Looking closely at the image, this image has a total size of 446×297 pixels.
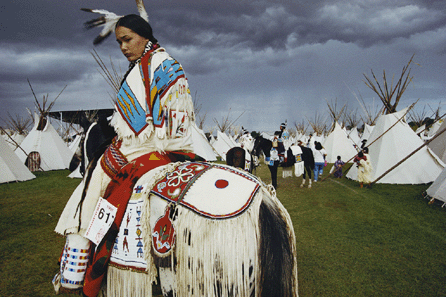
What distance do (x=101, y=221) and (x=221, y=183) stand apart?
93 cm

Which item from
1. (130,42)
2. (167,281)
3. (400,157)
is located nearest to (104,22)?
(130,42)

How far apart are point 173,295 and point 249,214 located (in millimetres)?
777

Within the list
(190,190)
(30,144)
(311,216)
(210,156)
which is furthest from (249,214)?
(30,144)

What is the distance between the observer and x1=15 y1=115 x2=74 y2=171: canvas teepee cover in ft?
48.0

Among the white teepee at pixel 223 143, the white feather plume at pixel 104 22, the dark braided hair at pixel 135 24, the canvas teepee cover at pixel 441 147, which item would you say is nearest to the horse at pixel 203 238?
the dark braided hair at pixel 135 24

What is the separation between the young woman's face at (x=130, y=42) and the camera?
1862mm

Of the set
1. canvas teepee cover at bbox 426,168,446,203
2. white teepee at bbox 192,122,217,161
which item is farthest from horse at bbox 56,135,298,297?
white teepee at bbox 192,122,217,161

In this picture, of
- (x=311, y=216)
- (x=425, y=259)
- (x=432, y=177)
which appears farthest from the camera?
(x=432, y=177)

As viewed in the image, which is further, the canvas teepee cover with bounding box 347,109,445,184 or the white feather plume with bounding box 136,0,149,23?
the canvas teepee cover with bounding box 347,109,445,184

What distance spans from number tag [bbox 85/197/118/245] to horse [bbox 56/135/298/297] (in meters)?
0.11

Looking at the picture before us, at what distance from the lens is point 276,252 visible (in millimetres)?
1440

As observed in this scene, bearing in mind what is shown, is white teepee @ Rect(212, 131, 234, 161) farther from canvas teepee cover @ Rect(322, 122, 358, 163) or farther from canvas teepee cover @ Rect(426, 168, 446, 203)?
canvas teepee cover @ Rect(426, 168, 446, 203)

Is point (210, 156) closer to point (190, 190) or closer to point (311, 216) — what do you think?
point (311, 216)

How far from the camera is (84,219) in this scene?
1760 millimetres
